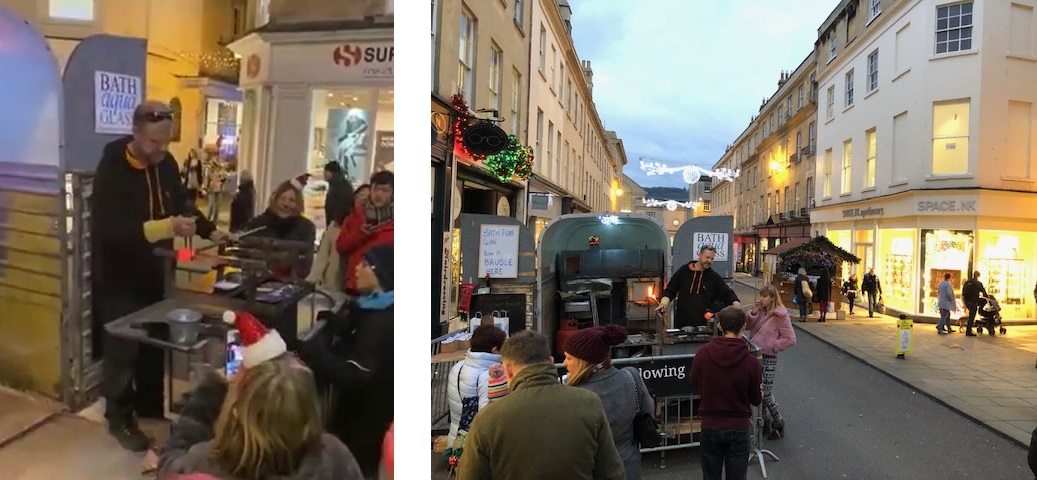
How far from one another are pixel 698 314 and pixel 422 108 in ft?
16.5

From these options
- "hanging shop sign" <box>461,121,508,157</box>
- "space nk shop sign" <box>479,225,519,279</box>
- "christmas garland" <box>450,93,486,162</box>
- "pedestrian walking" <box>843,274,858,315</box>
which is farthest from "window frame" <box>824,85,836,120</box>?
→ "space nk shop sign" <box>479,225,519,279</box>

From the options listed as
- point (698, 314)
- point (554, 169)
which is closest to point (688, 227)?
point (698, 314)

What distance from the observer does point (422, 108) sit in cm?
146

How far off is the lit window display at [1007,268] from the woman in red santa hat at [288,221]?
55.8 ft

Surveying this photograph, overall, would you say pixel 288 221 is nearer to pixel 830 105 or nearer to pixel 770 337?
pixel 770 337

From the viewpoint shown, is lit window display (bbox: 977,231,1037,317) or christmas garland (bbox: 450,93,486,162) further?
lit window display (bbox: 977,231,1037,317)

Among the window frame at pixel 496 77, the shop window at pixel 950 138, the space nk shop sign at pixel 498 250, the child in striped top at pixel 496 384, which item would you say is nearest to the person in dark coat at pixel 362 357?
the child in striped top at pixel 496 384

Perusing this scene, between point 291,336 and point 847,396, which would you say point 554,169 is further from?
point 291,336

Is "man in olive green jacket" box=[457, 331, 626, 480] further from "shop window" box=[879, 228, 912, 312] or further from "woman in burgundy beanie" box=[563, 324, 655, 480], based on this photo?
"shop window" box=[879, 228, 912, 312]

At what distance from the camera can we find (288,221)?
53.2 inches

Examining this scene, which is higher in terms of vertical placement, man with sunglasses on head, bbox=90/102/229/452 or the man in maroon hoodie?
man with sunglasses on head, bbox=90/102/229/452

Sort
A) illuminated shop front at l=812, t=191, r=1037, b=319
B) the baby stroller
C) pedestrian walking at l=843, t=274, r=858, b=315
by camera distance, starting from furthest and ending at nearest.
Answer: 1. pedestrian walking at l=843, t=274, r=858, b=315
2. illuminated shop front at l=812, t=191, r=1037, b=319
3. the baby stroller

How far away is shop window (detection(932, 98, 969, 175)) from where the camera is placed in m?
13.8

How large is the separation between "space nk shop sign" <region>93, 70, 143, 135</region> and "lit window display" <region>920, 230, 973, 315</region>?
56.2 feet
